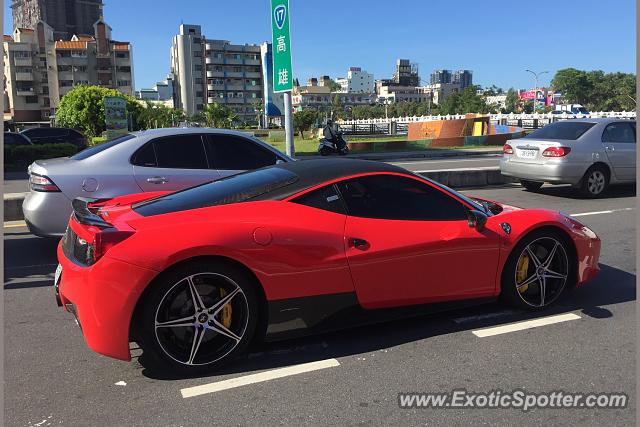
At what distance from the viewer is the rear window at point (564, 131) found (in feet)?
34.6

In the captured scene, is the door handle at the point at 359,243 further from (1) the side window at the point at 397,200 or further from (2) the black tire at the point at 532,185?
(2) the black tire at the point at 532,185

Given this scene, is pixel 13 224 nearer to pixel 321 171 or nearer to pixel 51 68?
pixel 321 171

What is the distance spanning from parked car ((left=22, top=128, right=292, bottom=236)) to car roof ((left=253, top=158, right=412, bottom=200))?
2426 millimetres

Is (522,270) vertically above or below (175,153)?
below

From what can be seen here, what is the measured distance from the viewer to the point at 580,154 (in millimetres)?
10234

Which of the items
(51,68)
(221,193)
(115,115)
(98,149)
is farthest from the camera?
(51,68)

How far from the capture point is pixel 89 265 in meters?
3.23

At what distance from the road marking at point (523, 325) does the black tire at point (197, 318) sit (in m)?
1.76

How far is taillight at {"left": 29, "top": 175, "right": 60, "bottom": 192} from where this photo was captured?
5.80 meters

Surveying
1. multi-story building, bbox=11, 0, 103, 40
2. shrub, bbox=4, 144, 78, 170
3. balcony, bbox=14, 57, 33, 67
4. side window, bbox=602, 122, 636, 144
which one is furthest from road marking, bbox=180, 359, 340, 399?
multi-story building, bbox=11, 0, 103, 40

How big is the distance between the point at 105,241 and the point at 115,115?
22529 mm

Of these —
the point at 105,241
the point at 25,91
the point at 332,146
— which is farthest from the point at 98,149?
the point at 25,91

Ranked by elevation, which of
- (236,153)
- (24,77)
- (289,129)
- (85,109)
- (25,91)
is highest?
(24,77)

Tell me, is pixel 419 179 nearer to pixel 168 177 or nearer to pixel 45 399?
pixel 45 399
